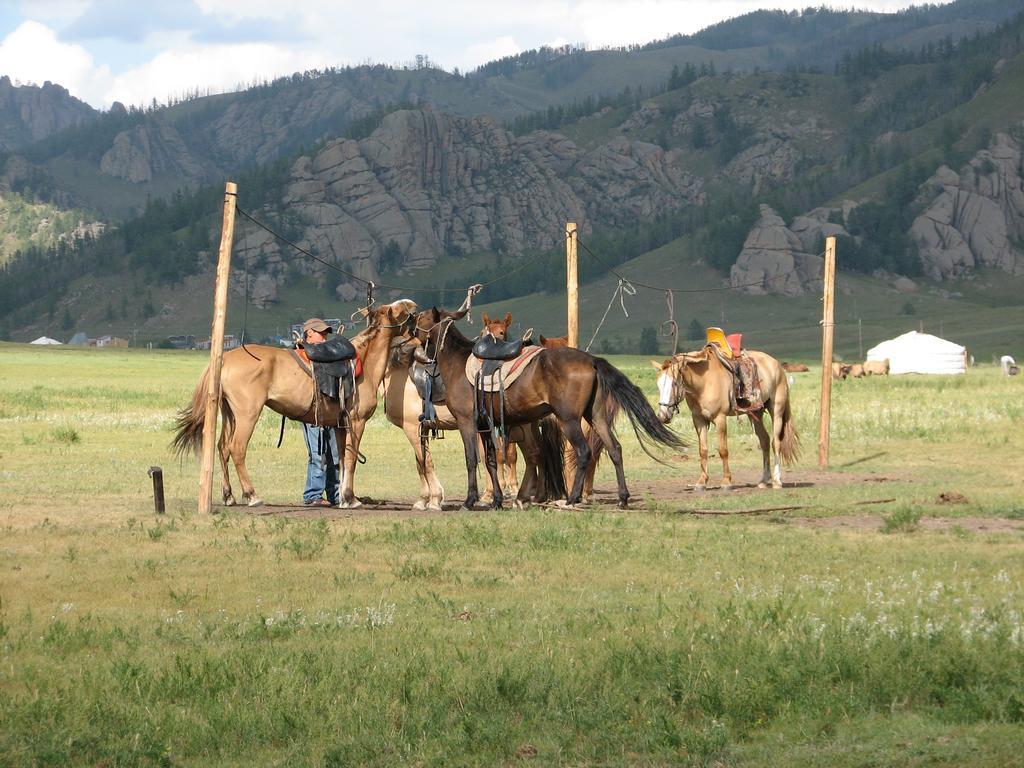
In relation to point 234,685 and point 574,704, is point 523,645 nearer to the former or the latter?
point 574,704

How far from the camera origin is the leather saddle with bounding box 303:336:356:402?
67.8ft

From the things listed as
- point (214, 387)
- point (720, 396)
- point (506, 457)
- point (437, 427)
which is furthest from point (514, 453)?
point (214, 387)

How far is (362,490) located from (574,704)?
17.1 metres

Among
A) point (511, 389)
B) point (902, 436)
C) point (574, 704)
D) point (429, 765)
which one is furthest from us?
point (902, 436)

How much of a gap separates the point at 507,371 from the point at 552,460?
2362 mm

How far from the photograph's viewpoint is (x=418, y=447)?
20.6 m

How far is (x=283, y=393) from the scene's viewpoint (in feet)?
68.8

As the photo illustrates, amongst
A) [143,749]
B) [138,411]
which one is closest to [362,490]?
[143,749]

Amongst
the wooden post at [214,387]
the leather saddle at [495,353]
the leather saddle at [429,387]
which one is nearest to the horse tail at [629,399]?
the leather saddle at [495,353]

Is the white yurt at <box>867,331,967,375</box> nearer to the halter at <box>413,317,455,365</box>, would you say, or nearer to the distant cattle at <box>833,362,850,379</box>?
the distant cattle at <box>833,362,850,379</box>

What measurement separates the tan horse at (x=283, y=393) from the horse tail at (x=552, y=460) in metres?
2.74

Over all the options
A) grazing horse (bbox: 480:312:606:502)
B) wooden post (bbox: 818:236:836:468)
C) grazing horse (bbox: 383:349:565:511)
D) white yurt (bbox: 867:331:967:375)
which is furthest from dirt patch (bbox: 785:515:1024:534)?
white yurt (bbox: 867:331:967:375)

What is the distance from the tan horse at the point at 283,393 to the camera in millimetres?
20797

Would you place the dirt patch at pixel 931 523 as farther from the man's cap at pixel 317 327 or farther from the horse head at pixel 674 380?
the man's cap at pixel 317 327
